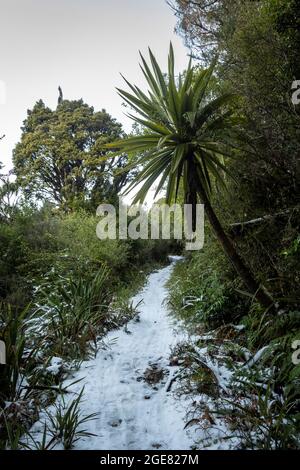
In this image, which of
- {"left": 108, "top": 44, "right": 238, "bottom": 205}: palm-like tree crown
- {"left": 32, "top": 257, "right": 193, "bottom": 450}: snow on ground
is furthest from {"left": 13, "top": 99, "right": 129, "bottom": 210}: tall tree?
{"left": 108, "top": 44, "right": 238, "bottom": 205}: palm-like tree crown

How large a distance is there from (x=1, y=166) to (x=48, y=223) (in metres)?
1.78

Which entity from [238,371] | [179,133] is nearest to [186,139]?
[179,133]

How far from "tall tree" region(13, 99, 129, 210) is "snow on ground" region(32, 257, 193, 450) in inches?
355

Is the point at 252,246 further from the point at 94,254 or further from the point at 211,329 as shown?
the point at 94,254

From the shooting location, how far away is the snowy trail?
6.64ft

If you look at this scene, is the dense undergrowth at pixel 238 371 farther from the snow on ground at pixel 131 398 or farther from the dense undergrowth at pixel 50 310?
the dense undergrowth at pixel 50 310

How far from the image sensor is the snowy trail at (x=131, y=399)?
202cm

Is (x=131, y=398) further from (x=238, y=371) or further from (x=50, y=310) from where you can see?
(x=50, y=310)

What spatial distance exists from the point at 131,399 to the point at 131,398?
0.05 ft

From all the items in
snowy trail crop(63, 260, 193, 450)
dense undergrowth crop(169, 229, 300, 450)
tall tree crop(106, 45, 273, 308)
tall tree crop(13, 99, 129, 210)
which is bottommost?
snowy trail crop(63, 260, 193, 450)

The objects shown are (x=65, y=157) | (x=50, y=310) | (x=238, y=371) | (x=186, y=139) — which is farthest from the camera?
(x=65, y=157)

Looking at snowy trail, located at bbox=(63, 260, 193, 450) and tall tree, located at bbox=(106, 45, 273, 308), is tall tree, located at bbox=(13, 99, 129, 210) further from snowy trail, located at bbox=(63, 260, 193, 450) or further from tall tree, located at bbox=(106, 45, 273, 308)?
tall tree, located at bbox=(106, 45, 273, 308)

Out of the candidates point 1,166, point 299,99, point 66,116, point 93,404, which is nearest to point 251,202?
point 299,99

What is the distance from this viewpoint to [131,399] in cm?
256
